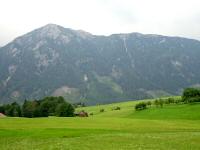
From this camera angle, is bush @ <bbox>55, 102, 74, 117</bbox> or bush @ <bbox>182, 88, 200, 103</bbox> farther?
bush @ <bbox>182, 88, 200, 103</bbox>

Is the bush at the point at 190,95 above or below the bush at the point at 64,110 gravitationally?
above

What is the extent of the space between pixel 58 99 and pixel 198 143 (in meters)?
147

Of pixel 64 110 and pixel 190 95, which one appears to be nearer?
pixel 64 110

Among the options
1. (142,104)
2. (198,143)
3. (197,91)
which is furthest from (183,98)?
(198,143)

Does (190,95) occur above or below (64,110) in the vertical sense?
above

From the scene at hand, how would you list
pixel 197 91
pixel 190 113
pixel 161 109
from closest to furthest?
pixel 190 113
pixel 161 109
pixel 197 91

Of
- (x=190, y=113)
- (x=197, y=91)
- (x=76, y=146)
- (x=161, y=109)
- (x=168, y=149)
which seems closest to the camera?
(x=168, y=149)

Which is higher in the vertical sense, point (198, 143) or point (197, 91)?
point (197, 91)

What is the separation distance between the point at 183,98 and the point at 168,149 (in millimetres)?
146613

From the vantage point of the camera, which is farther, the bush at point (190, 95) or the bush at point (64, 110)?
the bush at point (190, 95)

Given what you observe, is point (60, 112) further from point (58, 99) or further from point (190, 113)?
point (190, 113)

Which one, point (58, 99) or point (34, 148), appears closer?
point (34, 148)

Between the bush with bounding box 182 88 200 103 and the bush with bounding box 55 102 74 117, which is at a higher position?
the bush with bounding box 182 88 200 103

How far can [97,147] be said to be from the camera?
48.8 meters
